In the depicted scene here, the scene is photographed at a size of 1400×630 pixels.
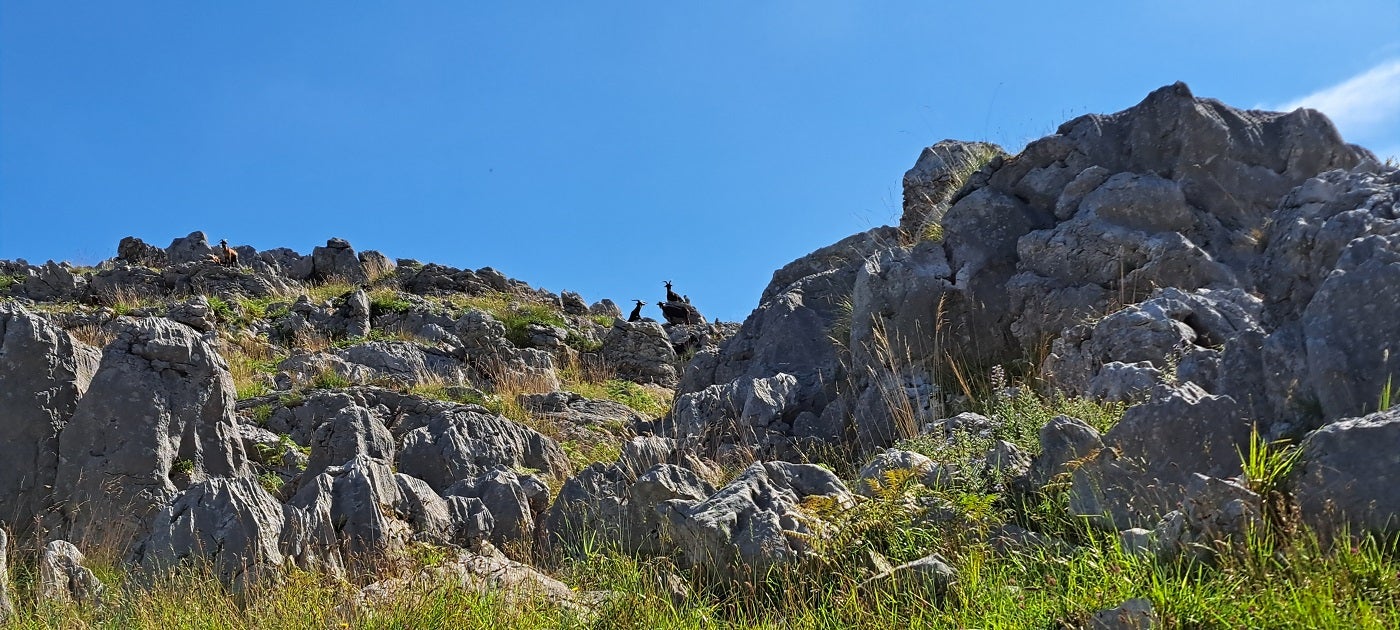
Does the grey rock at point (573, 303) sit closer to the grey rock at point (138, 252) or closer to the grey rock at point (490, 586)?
the grey rock at point (138, 252)

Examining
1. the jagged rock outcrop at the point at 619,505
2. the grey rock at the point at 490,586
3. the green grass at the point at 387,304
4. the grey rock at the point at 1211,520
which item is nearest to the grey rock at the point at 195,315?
the green grass at the point at 387,304

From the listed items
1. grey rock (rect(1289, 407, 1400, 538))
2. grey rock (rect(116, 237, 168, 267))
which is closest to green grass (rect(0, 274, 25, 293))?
grey rock (rect(116, 237, 168, 267))

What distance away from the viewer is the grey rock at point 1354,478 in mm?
3764

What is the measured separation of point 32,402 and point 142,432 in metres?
0.99

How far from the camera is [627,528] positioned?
6840 millimetres

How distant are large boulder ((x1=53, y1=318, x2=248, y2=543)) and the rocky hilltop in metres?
0.03

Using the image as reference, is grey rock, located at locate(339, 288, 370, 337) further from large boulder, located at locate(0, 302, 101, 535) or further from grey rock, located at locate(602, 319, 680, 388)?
large boulder, located at locate(0, 302, 101, 535)

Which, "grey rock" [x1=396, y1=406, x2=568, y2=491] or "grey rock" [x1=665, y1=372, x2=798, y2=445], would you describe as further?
"grey rock" [x1=665, y1=372, x2=798, y2=445]

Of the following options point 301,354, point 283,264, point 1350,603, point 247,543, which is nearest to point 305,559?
point 247,543

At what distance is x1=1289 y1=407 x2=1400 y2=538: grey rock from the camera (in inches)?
148

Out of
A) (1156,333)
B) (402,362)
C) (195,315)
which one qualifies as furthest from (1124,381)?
(195,315)

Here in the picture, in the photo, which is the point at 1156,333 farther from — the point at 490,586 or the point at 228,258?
the point at 228,258

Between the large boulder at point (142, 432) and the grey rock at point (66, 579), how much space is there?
1.22 m

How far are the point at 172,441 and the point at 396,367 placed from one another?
31.1 feet
